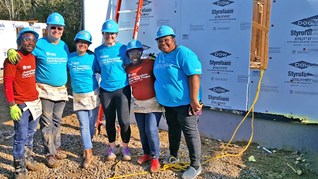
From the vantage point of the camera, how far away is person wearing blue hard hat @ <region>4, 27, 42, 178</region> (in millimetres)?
3666

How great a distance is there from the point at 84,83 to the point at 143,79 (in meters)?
0.79

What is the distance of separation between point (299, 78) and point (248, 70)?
0.75 metres

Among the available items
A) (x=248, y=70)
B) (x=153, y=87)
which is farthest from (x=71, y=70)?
(x=248, y=70)

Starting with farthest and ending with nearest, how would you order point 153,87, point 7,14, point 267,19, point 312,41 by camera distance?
point 7,14 → point 267,19 → point 312,41 → point 153,87

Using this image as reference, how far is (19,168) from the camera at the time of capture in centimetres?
391

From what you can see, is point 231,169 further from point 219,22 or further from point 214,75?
point 219,22

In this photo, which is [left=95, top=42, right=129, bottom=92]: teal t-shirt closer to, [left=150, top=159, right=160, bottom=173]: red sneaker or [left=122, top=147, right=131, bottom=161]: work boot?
[left=122, top=147, right=131, bottom=161]: work boot

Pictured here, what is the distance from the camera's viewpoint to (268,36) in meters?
5.07

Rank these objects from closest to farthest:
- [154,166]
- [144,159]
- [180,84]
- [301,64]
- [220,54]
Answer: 1. [180,84]
2. [154,166]
3. [144,159]
4. [301,64]
5. [220,54]

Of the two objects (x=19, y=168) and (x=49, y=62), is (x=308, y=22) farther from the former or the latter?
(x=19, y=168)

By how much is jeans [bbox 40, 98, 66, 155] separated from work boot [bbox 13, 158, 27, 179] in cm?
45

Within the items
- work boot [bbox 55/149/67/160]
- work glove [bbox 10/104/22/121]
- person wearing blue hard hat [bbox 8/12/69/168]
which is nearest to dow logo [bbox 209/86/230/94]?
person wearing blue hard hat [bbox 8/12/69/168]

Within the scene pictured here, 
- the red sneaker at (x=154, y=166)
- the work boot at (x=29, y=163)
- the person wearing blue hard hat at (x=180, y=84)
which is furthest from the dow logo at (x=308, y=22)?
the work boot at (x=29, y=163)

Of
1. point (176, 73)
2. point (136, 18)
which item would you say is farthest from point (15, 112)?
point (136, 18)
